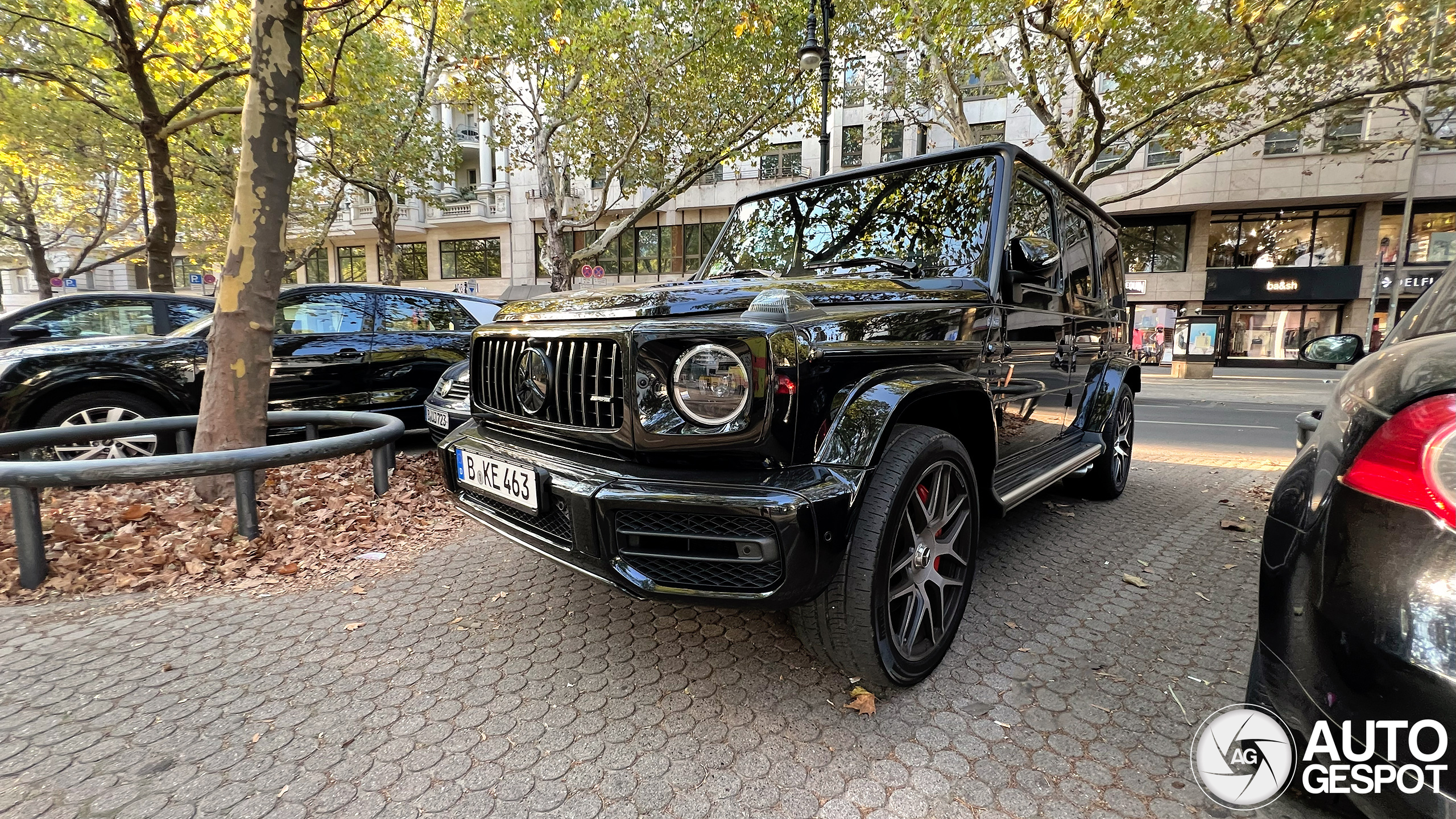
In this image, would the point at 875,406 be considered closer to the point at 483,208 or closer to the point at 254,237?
the point at 254,237

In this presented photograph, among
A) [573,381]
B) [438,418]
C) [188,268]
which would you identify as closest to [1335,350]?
[573,381]

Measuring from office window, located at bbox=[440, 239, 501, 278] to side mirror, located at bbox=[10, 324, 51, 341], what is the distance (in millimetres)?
22240

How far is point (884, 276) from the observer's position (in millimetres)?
2588

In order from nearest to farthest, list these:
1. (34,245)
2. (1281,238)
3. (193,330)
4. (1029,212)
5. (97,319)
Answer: (1029,212) < (193,330) < (97,319) < (34,245) < (1281,238)

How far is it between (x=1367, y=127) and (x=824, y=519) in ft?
95.5

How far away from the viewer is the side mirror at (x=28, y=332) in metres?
5.21

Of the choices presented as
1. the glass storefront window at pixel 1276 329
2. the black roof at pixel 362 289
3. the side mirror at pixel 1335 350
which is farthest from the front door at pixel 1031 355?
the glass storefront window at pixel 1276 329

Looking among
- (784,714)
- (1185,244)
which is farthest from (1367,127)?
(784,714)

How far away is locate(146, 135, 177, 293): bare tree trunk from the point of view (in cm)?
858

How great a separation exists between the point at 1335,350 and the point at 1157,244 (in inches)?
993

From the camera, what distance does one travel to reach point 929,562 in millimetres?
2141

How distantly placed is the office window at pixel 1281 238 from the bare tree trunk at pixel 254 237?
27813 mm

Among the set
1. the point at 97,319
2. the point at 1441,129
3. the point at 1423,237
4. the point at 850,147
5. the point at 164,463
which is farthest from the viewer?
the point at 850,147

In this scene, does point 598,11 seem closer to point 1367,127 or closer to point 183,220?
point 183,220
